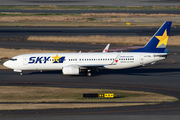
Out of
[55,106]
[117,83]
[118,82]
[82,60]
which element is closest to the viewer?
[55,106]

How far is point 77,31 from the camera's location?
8838 cm

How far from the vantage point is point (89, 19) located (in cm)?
11081

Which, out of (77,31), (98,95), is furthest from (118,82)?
(77,31)

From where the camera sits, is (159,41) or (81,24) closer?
(159,41)

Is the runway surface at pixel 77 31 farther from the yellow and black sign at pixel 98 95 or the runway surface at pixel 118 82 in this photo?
the yellow and black sign at pixel 98 95

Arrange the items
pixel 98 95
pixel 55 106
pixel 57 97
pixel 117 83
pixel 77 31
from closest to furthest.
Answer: pixel 55 106 < pixel 98 95 < pixel 57 97 < pixel 117 83 < pixel 77 31

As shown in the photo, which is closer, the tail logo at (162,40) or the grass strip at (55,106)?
the grass strip at (55,106)

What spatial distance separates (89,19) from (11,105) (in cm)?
8256

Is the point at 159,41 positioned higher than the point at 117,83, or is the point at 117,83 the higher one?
the point at 159,41

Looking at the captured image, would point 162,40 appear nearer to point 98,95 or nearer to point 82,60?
point 82,60

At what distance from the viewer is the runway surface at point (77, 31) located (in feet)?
275

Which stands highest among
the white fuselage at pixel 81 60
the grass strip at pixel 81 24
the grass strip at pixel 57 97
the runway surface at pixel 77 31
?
the grass strip at pixel 81 24

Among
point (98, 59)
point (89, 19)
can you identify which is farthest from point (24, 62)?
point (89, 19)

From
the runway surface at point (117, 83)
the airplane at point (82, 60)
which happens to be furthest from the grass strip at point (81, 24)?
the airplane at point (82, 60)
